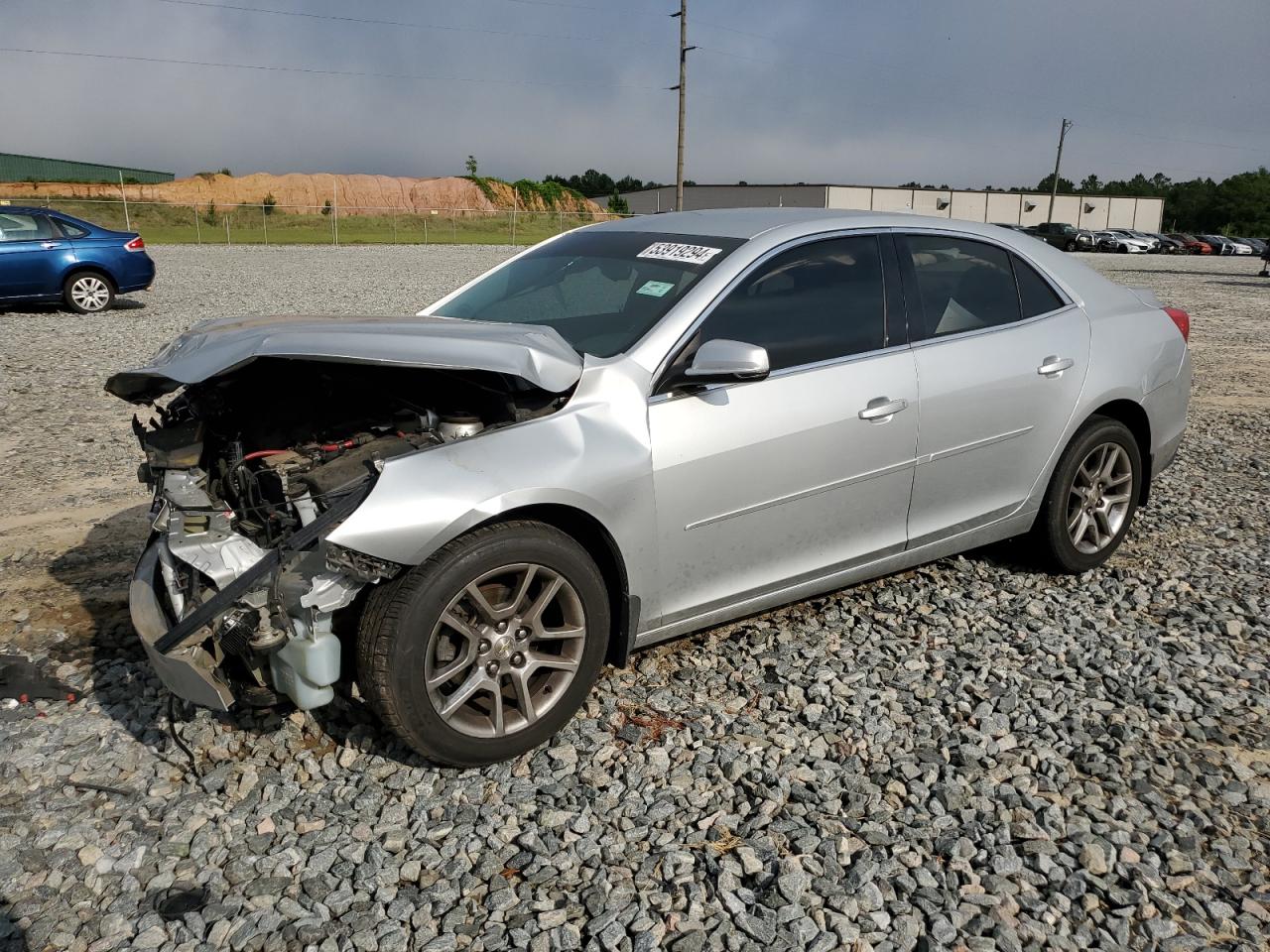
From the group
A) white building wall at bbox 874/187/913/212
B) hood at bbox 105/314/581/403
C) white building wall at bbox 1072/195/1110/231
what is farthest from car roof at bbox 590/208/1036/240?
white building wall at bbox 1072/195/1110/231

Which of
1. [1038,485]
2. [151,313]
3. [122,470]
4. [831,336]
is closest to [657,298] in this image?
[831,336]

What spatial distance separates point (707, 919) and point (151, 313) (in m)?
14.7

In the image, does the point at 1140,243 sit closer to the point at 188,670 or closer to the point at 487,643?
the point at 487,643

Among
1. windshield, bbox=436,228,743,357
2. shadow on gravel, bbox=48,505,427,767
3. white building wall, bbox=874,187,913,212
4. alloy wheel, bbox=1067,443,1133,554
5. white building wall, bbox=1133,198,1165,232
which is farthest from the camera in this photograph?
white building wall, bbox=1133,198,1165,232

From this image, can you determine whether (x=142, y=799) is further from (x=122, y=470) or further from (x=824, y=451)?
(x=122, y=470)

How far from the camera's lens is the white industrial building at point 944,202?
228 ft

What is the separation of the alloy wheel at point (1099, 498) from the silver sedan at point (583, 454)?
18cm

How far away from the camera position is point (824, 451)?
3607 millimetres

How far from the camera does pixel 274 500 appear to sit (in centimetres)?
306

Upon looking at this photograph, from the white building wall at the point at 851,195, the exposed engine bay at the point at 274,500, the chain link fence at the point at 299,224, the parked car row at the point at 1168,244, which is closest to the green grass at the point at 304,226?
the chain link fence at the point at 299,224

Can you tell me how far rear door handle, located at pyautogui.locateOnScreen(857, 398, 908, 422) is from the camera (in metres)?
3.70

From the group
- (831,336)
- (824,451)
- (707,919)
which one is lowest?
(707,919)

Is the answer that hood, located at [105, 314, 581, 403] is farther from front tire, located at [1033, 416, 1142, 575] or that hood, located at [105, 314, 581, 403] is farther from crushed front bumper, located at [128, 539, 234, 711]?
front tire, located at [1033, 416, 1142, 575]

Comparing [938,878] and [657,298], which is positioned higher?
[657,298]
